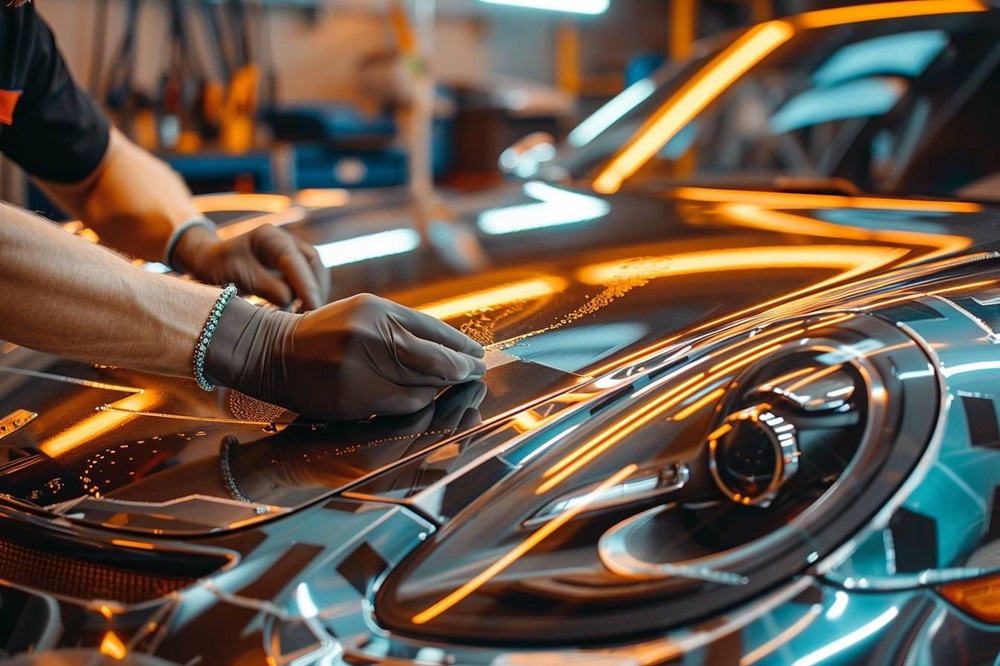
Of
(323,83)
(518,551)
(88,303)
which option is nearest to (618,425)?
(518,551)

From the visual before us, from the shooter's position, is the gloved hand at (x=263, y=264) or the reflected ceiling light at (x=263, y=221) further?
the reflected ceiling light at (x=263, y=221)

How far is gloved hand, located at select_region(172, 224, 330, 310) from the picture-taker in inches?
45.5

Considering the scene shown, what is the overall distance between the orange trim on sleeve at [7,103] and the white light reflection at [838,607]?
4.02ft

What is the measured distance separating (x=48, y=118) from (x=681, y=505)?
117 cm

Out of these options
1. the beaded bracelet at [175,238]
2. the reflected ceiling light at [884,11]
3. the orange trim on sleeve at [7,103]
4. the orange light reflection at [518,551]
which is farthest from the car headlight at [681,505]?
the reflected ceiling light at [884,11]

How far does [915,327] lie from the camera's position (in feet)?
2.75

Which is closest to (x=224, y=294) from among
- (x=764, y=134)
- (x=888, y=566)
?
(x=888, y=566)

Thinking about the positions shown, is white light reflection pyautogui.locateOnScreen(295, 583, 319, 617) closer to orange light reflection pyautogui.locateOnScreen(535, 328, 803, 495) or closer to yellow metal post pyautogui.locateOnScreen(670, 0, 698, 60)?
orange light reflection pyautogui.locateOnScreen(535, 328, 803, 495)

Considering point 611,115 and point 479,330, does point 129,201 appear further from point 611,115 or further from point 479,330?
point 611,115

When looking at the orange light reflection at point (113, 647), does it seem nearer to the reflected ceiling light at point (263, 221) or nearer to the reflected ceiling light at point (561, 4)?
the reflected ceiling light at point (263, 221)

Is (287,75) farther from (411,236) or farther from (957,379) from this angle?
(957,379)

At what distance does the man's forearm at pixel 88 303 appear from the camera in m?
0.89

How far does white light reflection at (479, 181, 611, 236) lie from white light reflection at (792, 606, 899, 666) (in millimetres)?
809

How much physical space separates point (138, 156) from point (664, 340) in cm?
108
